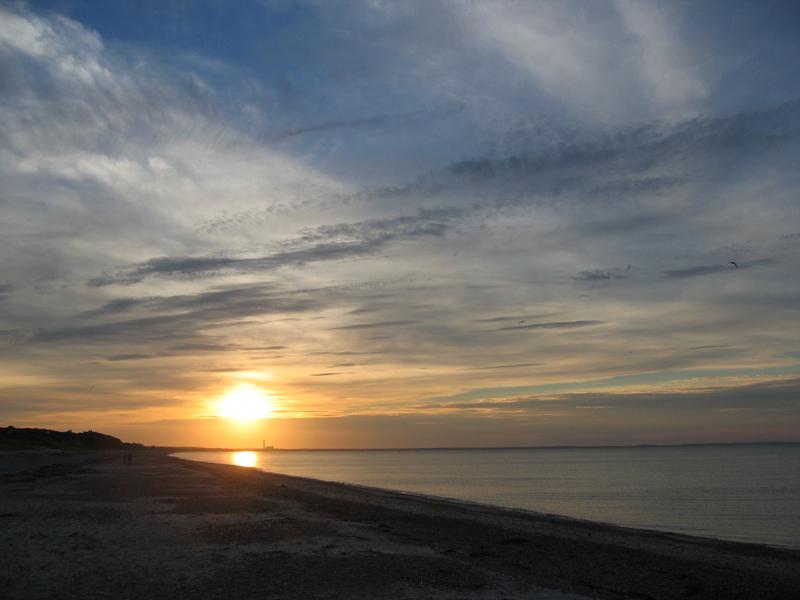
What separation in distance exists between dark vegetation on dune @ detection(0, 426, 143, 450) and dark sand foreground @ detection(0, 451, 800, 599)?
107 m

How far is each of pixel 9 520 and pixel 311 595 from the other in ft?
52.6

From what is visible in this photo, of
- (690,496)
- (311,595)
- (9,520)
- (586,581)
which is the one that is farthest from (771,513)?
(9,520)

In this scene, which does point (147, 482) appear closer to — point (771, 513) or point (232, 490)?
point (232, 490)

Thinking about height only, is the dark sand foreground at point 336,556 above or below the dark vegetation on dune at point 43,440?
below

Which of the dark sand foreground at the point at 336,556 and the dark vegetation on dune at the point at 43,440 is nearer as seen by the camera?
the dark sand foreground at the point at 336,556

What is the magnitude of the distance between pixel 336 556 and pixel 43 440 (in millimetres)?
142087

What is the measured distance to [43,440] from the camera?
452ft

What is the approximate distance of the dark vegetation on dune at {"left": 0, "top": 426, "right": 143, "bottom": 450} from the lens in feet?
409

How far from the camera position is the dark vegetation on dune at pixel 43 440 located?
125m

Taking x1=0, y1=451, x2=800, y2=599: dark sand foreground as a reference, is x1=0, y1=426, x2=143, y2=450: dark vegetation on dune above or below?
above

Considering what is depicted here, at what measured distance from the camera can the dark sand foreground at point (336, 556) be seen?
14664 millimetres

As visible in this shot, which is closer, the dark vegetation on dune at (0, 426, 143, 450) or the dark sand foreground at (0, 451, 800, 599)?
the dark sand foreground at (0, 451, 800, 599)

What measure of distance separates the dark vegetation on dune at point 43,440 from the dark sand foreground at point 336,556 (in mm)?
107492

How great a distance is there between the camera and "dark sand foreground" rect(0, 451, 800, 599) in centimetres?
1466
